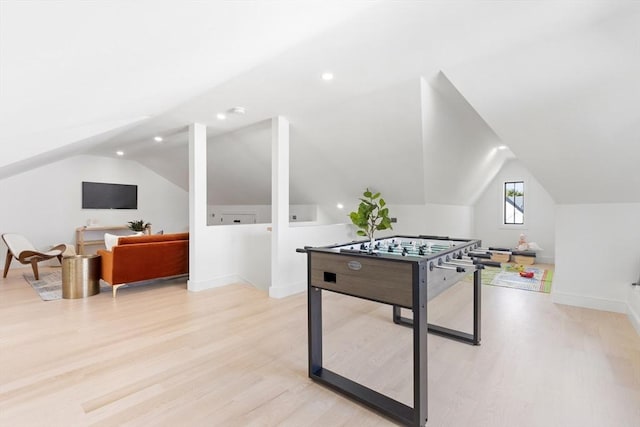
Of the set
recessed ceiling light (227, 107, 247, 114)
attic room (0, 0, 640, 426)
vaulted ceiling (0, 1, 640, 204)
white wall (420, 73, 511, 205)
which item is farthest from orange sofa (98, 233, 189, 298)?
white wall (420, 73, 511, 205)

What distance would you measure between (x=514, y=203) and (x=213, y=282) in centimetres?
673

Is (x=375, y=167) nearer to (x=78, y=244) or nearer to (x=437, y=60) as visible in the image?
(x=437, y=60)

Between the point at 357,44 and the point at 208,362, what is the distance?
2.68 meters

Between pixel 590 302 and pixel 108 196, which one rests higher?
pixel 108 196

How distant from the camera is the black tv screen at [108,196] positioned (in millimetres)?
6820

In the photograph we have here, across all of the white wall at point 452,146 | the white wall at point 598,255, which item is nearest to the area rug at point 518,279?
the white wall at point 598,255

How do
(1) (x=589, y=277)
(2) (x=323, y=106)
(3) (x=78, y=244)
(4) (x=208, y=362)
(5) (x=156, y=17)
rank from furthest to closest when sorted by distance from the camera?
1. (3) (x=78, y=244)
2. (2) (x=323, y=106)
3. (1) (x=589, y=277)
4. (4) (x=208, y=362)
5. (5) (x=156, y=17)

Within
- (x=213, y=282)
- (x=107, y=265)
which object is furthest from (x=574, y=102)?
(x=107, y=265)

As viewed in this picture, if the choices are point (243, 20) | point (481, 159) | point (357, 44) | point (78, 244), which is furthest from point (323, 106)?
point (78, 244)

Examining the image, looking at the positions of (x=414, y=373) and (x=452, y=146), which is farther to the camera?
(x=452, y=146)

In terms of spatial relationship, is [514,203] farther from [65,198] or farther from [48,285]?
[65,198]

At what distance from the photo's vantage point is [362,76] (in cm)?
306

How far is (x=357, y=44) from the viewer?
2.43 metres

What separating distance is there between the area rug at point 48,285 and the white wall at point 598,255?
240 inches
